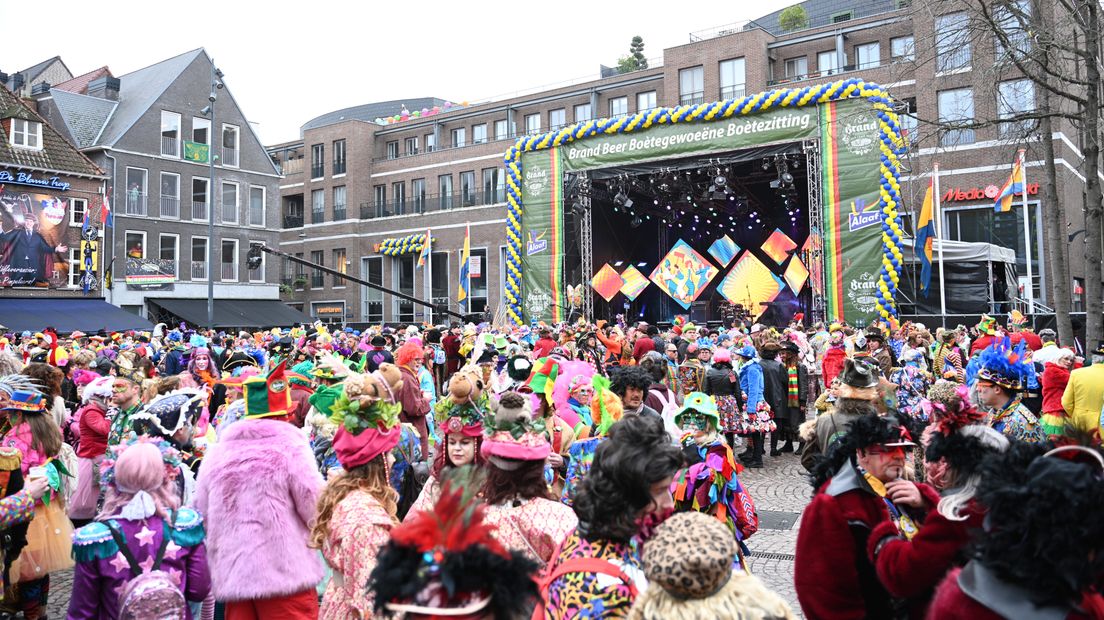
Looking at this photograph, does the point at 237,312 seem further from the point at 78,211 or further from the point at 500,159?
the point at 500,159

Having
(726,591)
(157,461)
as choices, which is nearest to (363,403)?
(157,461)

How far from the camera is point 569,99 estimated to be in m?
42.2

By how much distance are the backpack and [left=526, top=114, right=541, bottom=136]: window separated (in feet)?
135

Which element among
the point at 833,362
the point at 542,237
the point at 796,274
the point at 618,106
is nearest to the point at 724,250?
the point at 796,274

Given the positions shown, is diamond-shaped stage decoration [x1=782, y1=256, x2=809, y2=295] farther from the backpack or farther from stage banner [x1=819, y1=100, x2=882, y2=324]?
the backpack

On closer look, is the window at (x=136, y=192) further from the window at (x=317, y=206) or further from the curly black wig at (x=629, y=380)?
the curly black wig at (x=629, y=380)

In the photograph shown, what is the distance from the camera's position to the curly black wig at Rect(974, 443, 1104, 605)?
1.84m

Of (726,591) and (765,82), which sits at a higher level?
(765,82)

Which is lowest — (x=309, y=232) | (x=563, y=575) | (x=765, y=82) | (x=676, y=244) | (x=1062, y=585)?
(x=563, y=575)

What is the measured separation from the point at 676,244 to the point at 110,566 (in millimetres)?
27779

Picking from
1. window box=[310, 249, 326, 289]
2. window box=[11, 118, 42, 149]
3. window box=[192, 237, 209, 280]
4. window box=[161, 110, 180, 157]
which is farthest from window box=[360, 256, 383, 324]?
window box=[11, 118, 42, 149]

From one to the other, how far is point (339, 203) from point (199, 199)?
510 inches

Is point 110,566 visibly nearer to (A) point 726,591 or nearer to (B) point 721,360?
(A) point 726,591

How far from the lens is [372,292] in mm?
47812
